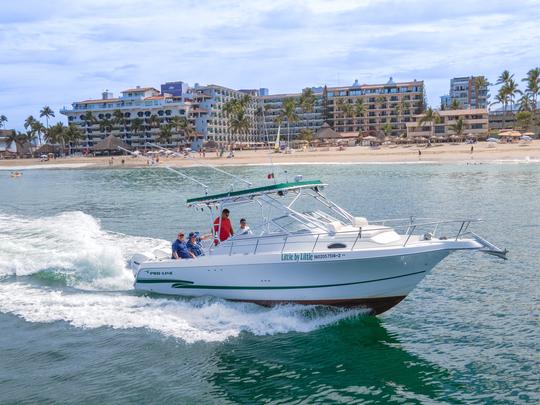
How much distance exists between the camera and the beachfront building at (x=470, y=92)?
157 m

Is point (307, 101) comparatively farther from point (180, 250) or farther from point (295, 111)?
point (180, 250)

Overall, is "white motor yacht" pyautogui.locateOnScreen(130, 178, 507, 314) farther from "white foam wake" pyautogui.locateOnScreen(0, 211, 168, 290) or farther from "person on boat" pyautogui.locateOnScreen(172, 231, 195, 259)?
"white foam wake" pyautogui.locateOnScreen(0, 211, 168, 290)

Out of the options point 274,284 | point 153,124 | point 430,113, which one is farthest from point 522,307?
point 153,124

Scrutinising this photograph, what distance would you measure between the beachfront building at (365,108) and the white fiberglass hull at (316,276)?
12009 centimetres

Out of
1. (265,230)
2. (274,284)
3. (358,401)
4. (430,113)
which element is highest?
(430,113)

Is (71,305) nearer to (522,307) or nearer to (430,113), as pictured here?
(522,307)

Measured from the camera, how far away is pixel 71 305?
15.6 metres

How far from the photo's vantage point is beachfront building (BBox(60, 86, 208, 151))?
467 ft

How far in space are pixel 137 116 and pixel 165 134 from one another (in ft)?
52.1

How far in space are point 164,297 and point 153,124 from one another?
133 m

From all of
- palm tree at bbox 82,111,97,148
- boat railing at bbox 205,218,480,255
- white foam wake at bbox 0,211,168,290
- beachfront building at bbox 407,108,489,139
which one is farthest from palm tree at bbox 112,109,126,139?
boat railing at bbox 205,218,480,255

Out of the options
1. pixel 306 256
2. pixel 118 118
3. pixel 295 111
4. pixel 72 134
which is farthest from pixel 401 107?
pixel 306 256

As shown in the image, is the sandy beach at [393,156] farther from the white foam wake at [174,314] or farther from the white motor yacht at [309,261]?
the white motor yacht at [309,261]

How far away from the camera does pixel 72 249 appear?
22.6 metres
